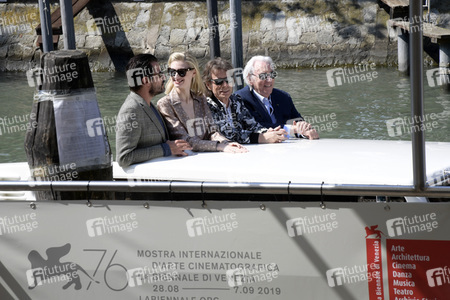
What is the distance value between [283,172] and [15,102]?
12.8 m

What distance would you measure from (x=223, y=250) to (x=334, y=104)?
36.1ft

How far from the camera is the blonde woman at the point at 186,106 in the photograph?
17.9ft

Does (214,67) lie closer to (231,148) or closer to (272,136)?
(272,136)

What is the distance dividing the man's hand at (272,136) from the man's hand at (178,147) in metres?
0.73

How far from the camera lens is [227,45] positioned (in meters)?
17.4

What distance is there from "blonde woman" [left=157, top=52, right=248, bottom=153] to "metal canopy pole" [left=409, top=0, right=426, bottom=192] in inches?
79.9

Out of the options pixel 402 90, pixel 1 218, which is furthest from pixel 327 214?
pixel 402 90

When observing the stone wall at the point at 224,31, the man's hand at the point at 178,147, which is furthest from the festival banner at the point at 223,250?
the stone wall at the point at 224,31

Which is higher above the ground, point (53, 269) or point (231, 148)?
point (231, 148)

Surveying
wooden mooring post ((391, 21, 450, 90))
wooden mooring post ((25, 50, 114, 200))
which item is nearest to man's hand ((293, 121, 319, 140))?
wooden mooring post ((25, 50, 114, 200))

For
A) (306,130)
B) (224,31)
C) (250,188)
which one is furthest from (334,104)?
(250,188)

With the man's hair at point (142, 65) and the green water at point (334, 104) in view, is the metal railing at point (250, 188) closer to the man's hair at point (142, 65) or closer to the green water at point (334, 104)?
the man's hair at point (142, 65)

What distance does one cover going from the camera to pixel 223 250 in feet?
13.4

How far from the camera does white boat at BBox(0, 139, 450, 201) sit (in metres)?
4.19
